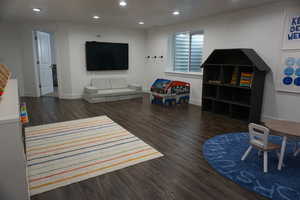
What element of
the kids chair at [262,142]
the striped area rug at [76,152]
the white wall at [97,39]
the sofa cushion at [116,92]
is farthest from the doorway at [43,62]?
the kids chair at [262,142]

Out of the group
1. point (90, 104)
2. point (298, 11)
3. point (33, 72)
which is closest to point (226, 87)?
point (298, 11)

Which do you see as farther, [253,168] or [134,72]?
[134,72]

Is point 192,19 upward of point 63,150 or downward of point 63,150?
upward

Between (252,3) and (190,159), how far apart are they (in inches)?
142

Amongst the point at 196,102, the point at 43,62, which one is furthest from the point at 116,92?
the point at 43,62

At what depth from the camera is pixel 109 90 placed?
7047mm

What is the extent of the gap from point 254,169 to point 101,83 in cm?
570

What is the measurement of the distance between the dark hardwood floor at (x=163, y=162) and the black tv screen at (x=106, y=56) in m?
1.97

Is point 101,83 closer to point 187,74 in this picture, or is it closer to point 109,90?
point 109,90

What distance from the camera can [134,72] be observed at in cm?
812

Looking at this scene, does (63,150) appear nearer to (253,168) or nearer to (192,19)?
(253,168)

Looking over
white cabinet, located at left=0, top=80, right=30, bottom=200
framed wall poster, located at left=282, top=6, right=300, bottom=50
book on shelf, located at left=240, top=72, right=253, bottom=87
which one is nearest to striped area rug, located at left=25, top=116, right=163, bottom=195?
white cabinet, located at left=0, top=80, right=30, bottom=200

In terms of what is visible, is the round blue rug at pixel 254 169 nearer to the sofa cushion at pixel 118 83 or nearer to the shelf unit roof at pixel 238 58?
the shelf unit roof at pixel 238 58

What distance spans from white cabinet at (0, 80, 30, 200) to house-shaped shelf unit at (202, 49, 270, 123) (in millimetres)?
4277
